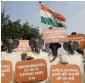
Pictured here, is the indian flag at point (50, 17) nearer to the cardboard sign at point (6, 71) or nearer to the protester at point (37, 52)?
the protester at point (37, 52)

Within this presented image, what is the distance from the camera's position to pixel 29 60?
2129 mm

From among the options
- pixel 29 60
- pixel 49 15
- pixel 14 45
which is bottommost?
pixel 29 60

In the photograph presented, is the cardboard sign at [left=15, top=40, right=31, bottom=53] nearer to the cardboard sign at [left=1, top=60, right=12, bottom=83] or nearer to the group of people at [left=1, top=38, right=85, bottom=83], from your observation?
the group of people at [left=1, top=38, right=85, bottom=83]

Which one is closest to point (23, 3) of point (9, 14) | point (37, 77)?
point (9, 14)

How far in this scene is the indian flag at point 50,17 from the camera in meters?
2.14

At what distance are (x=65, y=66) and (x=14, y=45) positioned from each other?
54 centimetres

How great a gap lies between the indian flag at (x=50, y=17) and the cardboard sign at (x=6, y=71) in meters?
0.54

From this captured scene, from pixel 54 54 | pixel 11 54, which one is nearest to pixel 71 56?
pixel 54 54

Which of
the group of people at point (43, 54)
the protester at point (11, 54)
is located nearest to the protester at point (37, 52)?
the group of people at point (43, 54)

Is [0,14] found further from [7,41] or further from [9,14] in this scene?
[7,41]

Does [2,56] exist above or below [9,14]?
below

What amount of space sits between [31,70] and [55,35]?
417 millimetres

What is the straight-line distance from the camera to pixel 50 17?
2.20 metres

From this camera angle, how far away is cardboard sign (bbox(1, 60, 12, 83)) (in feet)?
6.93
